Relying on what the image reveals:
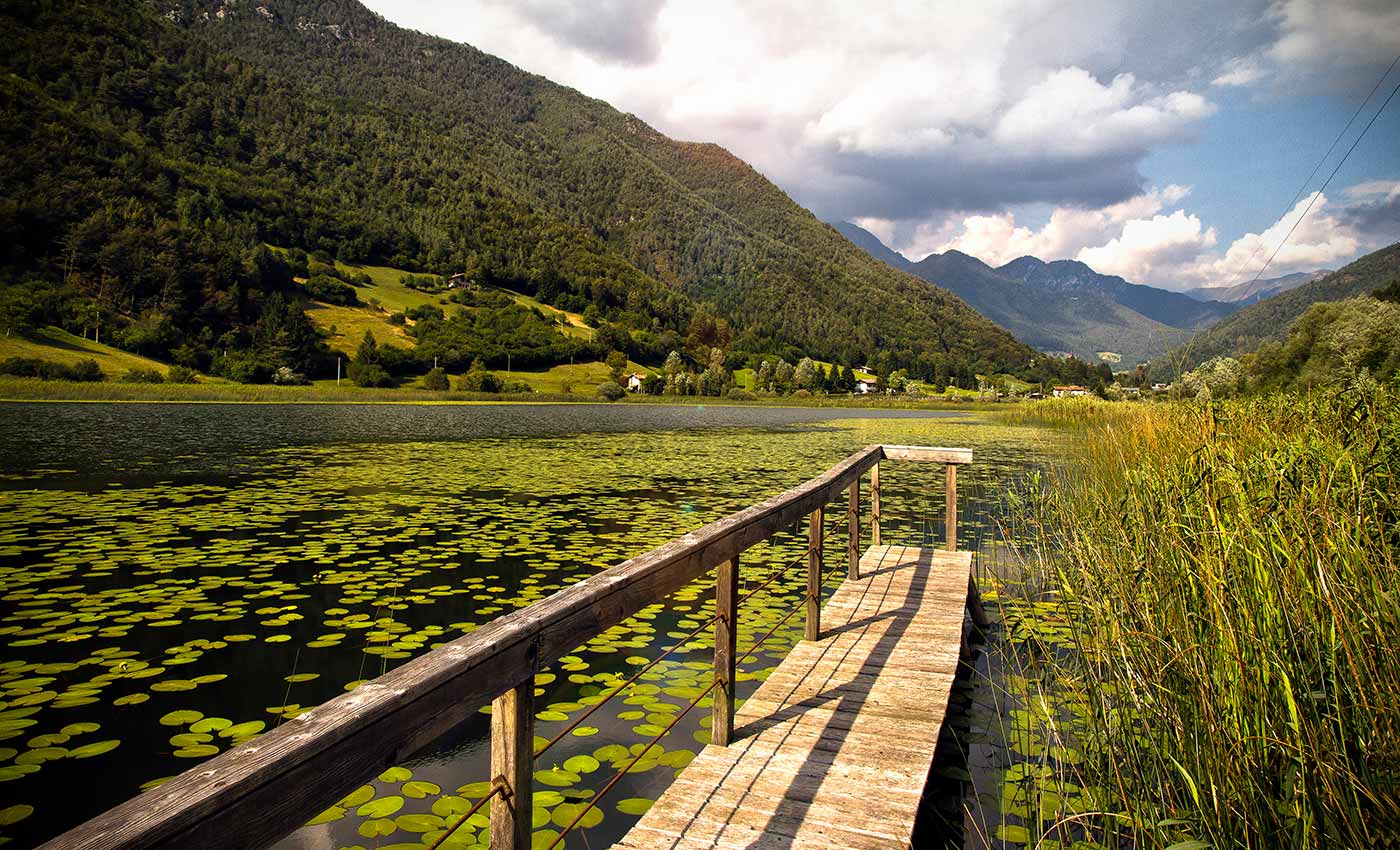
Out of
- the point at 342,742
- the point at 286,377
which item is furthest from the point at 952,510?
the point at 286,377

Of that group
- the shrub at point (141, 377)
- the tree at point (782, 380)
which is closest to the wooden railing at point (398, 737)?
the shrub at point (141, 377)

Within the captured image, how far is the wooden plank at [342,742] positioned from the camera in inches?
35.7

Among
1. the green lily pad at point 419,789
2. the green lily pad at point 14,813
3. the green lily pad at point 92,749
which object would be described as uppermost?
the green lily pad at point 92,749

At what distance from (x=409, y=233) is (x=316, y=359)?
5420cm

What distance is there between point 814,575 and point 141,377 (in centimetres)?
6097

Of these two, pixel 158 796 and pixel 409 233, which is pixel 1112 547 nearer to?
pixel 158 796

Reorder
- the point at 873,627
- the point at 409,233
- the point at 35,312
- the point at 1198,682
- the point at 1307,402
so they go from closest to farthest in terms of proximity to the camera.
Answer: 1. the point at 1198,682
2. the point at 873,627
3. the point at 1307,402
4. the point at 35,312
5. the point at 409,233

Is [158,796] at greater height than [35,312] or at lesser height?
lesser

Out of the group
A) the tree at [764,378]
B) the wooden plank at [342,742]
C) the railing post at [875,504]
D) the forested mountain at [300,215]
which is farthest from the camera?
the tree at [764,378]

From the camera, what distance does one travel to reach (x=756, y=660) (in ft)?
18.0

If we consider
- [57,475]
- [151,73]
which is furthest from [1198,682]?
[151,73]

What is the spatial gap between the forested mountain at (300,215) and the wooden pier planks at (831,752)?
231 ft

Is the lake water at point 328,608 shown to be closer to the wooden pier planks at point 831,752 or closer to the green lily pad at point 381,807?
the green lily pad at point 381,807

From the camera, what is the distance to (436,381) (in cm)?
7050
